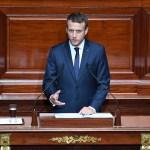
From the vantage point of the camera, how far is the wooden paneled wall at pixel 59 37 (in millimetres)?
3193

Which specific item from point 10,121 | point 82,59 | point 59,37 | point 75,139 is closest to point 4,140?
point 10,121

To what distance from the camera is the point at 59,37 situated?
322 centimetres

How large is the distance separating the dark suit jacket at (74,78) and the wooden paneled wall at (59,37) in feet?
1.56

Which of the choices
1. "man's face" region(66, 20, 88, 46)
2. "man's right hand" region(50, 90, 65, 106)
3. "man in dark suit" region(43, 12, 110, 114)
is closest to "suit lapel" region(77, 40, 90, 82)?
"man in dark suit" region(43, 12, 110, 114)

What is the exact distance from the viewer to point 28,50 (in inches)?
126

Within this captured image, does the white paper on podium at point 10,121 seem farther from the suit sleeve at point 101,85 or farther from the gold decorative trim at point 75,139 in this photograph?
the suit sleeve at point 101,85

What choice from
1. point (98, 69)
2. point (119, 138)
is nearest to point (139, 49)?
point (98, 69)

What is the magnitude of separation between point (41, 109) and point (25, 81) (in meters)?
0.21

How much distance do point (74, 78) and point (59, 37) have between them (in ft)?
1.91

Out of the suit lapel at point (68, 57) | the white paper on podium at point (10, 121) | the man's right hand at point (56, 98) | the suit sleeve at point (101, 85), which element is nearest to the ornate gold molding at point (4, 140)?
the white paper on podium at point (10, 121)

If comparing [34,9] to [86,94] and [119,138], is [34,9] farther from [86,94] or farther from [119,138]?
[119,138]

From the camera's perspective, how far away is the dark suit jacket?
267 centimetres

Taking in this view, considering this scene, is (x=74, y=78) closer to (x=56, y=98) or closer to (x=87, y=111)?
(x=56, y=98)

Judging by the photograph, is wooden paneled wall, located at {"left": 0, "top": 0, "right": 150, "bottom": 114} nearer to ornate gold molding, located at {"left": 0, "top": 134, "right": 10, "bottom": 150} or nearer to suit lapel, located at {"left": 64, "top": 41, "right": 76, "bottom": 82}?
suit lapel, located at {"left": 64, "top": 41, "right": 76, "bottom": 82}
